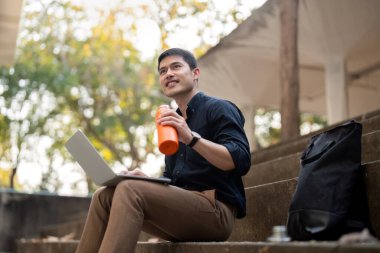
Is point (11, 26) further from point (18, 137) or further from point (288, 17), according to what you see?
point (18, 137)

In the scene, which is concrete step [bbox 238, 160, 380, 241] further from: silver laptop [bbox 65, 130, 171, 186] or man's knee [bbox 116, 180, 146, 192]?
man's knee [bbox 116, 180, 146, 192]

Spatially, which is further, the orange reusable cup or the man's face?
the man's face

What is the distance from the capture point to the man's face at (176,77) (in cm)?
356

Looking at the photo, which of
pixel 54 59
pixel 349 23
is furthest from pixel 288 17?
pixel 54 59

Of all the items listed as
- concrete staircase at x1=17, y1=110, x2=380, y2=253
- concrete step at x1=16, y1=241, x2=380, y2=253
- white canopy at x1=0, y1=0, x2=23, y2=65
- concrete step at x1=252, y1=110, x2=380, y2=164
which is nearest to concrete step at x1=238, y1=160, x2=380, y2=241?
concrete staircase at x1=17, y1=110, x2=380, y2=253

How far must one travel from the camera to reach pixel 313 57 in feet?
34.8

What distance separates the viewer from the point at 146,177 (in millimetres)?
3146

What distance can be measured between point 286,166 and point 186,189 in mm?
1731

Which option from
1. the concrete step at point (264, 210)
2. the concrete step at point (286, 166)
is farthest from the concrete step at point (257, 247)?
the concrete step at point (286, 166)

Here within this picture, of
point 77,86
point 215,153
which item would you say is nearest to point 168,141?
point 215,153

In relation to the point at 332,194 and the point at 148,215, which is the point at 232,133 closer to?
the point at 148,215

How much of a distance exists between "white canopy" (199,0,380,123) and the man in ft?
18.0

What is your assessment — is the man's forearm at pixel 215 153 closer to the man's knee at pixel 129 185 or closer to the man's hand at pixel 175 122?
the man's hand at pixel 175 122

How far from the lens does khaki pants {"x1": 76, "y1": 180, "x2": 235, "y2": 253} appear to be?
2945 millimetres
